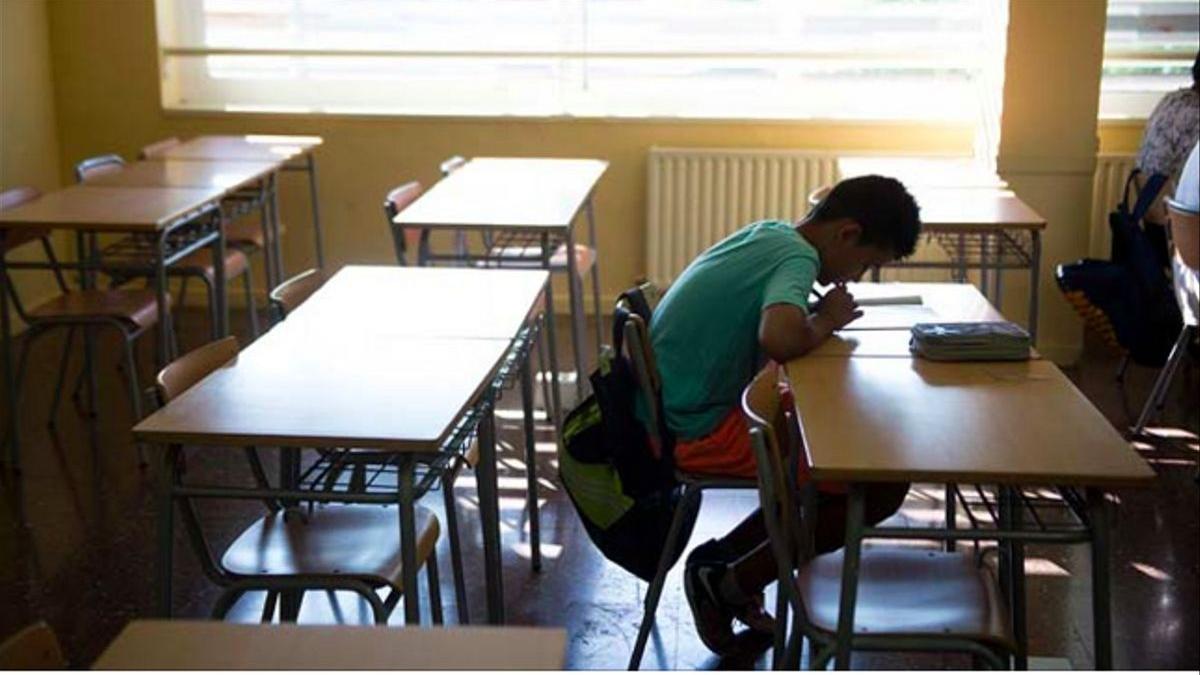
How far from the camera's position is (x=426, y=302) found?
11.7 ft

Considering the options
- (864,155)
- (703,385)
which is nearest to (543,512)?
(703,385)

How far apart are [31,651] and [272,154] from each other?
4266 millimetres

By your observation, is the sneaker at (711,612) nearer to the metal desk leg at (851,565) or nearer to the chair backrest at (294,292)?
the metal desk leg at (851,565)

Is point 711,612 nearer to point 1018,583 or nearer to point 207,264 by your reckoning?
point 1018,583

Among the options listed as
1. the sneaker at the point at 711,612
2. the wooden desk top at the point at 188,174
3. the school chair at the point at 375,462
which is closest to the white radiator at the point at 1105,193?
the wooden desk top at the point at 188,174

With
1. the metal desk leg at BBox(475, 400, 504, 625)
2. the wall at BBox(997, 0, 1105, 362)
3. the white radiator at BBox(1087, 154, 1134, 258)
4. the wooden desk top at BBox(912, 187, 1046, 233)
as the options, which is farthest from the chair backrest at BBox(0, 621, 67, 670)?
the white radiator at BBox(1087, 154, 1134, 258)

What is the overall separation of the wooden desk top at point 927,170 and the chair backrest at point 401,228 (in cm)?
141

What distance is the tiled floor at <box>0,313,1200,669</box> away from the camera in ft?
11.5

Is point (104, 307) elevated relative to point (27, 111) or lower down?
lower down

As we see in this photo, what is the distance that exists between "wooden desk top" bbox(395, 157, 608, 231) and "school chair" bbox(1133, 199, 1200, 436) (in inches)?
69.9

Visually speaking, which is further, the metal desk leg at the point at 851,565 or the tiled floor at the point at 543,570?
the tiled floor at the point at 543,570

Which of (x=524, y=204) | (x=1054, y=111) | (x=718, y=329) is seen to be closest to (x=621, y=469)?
(x=718, y=329)

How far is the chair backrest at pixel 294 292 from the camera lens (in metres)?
3.54

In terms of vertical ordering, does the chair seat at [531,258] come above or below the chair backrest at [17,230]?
below
